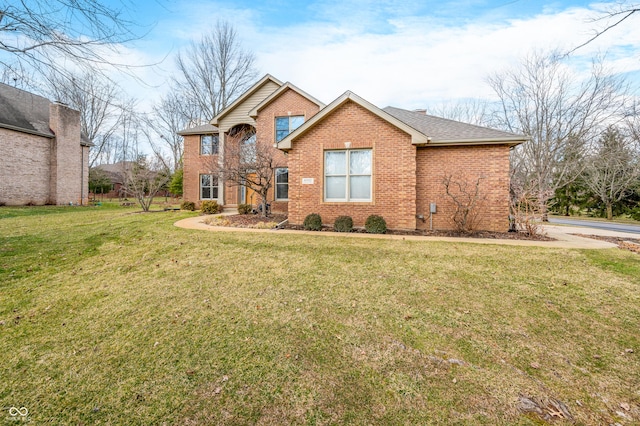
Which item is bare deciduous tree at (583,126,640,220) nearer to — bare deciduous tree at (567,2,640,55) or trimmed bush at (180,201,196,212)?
bare deciduous tree at (567,2,640,55)

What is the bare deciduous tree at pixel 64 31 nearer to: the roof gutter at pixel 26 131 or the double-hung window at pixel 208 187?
the double-hung window at pixel 208 187

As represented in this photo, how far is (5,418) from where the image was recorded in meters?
2.27

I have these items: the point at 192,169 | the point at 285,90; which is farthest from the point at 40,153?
the point at 285,90

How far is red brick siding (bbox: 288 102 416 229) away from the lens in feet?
30.9

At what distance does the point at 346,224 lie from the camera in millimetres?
9328

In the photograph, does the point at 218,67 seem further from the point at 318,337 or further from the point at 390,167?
the point at 318,337

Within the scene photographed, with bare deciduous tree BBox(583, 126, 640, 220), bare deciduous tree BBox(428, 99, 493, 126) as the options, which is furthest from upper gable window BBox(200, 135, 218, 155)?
bare deciduous tree BBox(583, 126, 640, 220)

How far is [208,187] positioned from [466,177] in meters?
15.3

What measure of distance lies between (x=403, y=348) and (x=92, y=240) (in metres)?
9.22

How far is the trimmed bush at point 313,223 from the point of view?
9.56m

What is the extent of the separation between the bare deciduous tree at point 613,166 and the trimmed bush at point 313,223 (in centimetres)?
2421

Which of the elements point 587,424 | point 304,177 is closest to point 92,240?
point 304,177

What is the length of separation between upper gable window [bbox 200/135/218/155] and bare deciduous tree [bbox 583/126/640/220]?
2804 cm

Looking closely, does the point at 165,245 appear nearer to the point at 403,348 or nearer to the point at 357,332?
the point at 357,332
